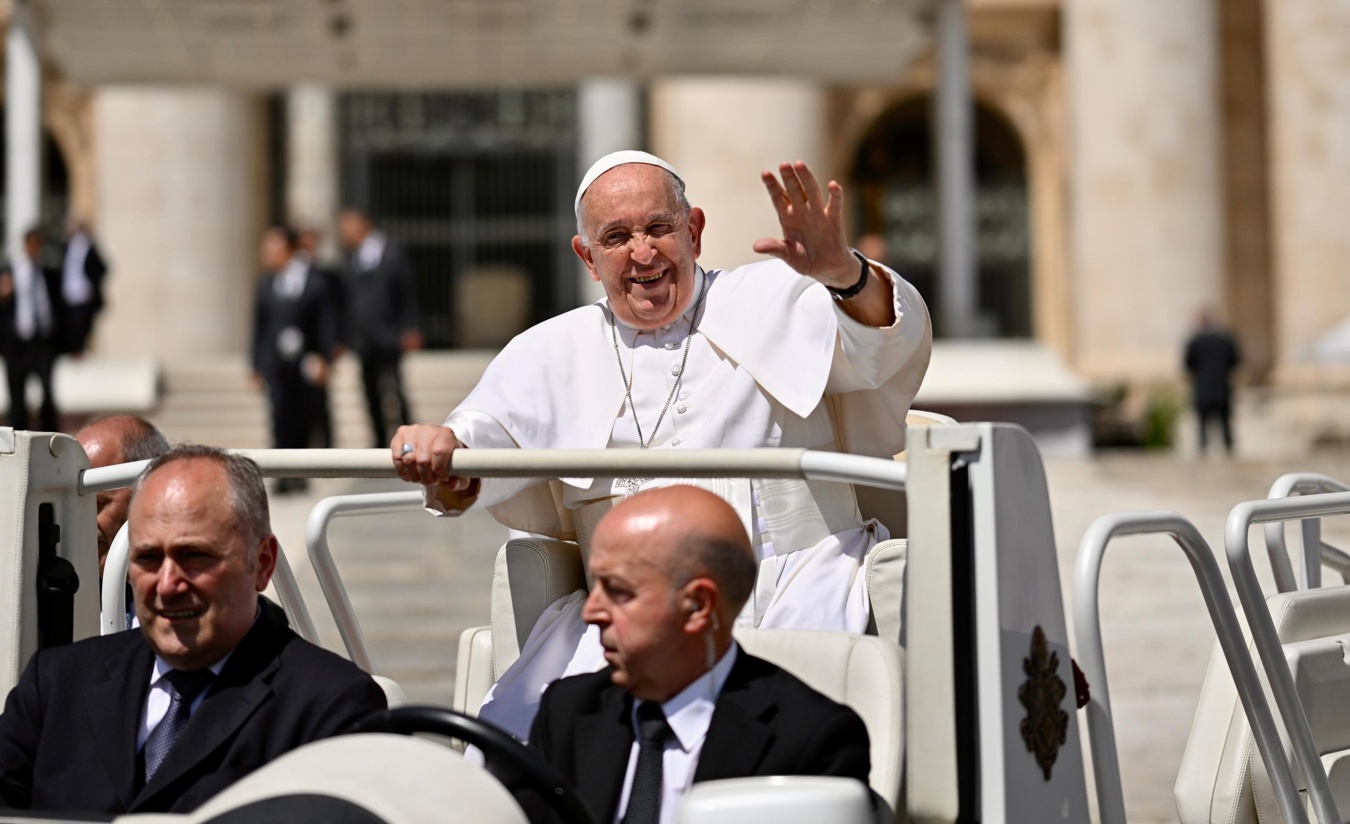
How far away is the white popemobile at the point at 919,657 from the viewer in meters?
2.63

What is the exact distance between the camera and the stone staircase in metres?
16.2

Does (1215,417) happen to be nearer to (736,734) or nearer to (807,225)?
(807,225)

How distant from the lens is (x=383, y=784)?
2.56 meters

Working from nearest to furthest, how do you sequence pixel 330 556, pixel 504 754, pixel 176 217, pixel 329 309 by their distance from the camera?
pixel 504 754, pixel 330 556, pixel 329 309, pixel 176 217

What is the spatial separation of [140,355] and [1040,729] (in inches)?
798

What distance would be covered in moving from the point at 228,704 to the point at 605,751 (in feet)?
2.28

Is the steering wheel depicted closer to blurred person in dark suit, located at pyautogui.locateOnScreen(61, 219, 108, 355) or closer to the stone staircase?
blurred person in dark suit, located at pyautogui.locateOnScreen(61, 219, 108, 355)

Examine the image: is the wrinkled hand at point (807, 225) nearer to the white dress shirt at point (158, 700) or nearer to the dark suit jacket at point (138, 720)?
the dark suit jacket at point (138, 720)

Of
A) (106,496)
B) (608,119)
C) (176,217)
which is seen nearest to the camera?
(106,496)

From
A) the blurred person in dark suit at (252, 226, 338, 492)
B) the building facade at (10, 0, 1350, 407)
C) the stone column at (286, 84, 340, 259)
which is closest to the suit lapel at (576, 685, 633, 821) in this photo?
the blurred person in dark suit at (252, 226, 338, 492)

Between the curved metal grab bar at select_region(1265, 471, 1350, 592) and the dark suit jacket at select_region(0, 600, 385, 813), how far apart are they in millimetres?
2358

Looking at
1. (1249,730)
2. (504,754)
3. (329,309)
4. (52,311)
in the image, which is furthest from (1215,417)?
(504,754)

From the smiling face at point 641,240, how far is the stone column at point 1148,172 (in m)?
19.5

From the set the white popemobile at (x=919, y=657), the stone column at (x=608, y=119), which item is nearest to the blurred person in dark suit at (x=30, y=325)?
the stone column at (x=608, y=119)
